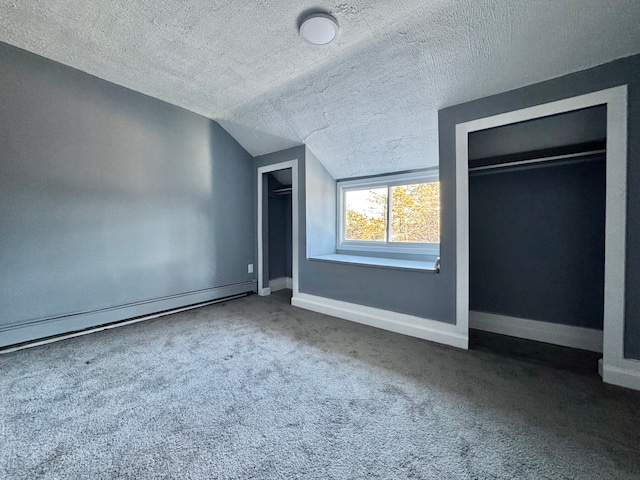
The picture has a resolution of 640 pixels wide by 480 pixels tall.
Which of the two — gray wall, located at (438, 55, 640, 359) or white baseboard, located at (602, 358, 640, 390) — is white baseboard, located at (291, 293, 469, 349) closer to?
white baseboard, located at (602, 358, 640, 390)

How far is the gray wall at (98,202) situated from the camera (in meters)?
2.14

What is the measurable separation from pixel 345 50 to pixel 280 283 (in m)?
3.37

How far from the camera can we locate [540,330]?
232 centimetres

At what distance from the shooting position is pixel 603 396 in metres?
1.52

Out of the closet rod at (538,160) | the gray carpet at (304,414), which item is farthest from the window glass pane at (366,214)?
the gray carpet at (304,414)

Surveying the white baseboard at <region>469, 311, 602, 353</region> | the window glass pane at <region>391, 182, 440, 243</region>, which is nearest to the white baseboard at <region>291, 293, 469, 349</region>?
the white baseboard at <region>469, 311, 602, 353</region>

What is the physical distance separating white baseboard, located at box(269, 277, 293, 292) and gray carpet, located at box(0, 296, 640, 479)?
6.48 ft

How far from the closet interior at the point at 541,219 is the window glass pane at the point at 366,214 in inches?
44.0

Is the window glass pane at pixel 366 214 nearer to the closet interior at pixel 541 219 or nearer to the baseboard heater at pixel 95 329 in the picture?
the closet interior at pixel 541 219

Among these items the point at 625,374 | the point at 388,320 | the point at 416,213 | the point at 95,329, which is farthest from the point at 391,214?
the point at 95,329

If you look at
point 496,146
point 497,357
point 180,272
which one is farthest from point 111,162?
point 497,357

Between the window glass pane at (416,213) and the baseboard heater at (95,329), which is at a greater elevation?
the window glass pane at (416,213)

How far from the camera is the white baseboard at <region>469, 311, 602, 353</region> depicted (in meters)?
2.12

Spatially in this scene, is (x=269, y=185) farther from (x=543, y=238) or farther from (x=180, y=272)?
(x=543, y=238)
